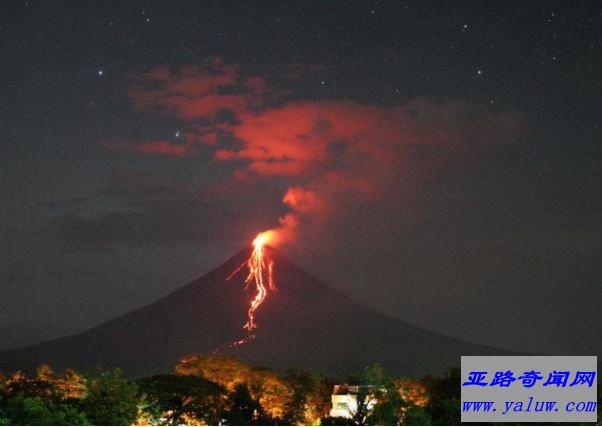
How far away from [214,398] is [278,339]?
41.6 meters

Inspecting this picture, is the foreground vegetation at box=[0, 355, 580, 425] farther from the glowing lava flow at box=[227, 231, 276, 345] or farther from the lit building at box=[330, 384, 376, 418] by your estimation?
the glowing lava flow at box=[227, 231, 276, 345]

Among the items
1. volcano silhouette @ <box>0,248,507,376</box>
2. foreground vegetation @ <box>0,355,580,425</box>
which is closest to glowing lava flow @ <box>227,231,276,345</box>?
volcano silhouette @ <box>0,248,507,376</box>

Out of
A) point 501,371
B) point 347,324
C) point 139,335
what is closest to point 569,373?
point 501,371

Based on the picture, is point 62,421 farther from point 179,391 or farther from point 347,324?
point 347,324

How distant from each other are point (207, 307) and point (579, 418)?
186 ft

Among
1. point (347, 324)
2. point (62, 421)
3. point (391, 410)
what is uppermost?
point (347, 324)

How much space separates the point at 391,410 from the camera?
18.2 meters

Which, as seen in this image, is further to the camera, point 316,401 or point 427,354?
point 427,354

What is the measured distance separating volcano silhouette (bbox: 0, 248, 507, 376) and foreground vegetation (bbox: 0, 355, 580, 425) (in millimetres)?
35799

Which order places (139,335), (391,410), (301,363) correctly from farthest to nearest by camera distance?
1. (139,335)
2. (301,363)
3. (391,410)

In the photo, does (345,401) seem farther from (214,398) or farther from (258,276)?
(258,276)

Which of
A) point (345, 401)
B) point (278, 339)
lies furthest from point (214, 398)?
point (278, 339)

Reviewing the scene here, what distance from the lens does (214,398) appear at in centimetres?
2023

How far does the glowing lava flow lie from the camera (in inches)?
2581
